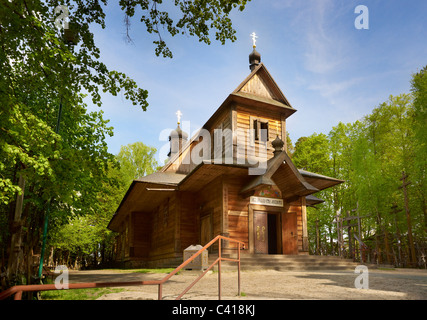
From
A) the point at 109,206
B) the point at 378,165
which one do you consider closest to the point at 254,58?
the point at 378,165

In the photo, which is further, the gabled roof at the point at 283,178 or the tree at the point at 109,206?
the tree at the point at 109,206

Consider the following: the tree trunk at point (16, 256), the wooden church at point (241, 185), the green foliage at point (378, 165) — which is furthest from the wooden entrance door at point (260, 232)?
the green foliage at point (378, 165)

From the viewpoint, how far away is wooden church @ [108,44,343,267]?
14.7 meters

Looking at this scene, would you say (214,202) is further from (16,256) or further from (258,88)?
(16,256)

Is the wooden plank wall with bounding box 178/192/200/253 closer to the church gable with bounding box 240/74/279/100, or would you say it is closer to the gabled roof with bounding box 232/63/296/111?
the church gable with bounding box 240/74/279/100

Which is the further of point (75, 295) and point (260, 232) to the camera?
point (260, 232)

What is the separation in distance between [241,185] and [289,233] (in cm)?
330

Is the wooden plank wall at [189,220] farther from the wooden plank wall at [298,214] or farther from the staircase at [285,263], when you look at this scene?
the wooden plank wall at [298,214]

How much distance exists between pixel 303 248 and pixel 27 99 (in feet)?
44.1

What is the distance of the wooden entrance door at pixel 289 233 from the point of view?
1568 cm

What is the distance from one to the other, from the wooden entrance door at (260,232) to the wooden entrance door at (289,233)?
46.7 inches

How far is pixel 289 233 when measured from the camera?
15867mm
